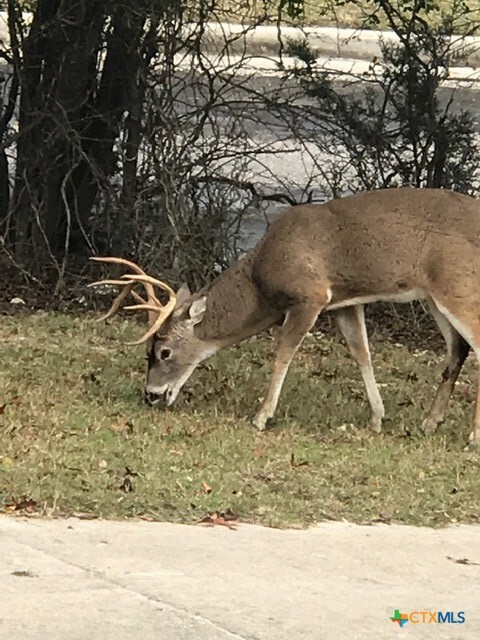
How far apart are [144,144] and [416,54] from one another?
2.71 metres

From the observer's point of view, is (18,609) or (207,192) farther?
(207,192)

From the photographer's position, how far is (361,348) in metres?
10.0

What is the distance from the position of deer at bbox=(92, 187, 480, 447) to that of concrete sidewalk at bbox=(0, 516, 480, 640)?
255 centimetres

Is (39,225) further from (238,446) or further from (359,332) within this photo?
(238,446)

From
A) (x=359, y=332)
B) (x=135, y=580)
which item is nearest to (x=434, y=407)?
(x=359, y=332)

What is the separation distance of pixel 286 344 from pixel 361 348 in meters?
0.66

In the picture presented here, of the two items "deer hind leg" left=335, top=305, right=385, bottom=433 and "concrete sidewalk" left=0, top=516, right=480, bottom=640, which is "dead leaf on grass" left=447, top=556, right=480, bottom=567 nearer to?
"concrete sidewalk" left=0, top=516, right=480, bottom=640

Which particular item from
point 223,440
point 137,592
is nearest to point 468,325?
point 223,440

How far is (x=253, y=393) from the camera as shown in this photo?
10445mm

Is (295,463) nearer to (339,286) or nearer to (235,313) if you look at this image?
(339,286)

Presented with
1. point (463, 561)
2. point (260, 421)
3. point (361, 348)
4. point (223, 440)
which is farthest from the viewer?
point (361, 348)

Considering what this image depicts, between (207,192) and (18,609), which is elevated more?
(207,192)

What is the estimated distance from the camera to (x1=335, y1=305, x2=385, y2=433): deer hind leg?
9.82m

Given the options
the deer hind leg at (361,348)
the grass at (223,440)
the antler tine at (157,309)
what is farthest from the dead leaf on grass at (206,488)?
the deer hind leg at (361,348)
